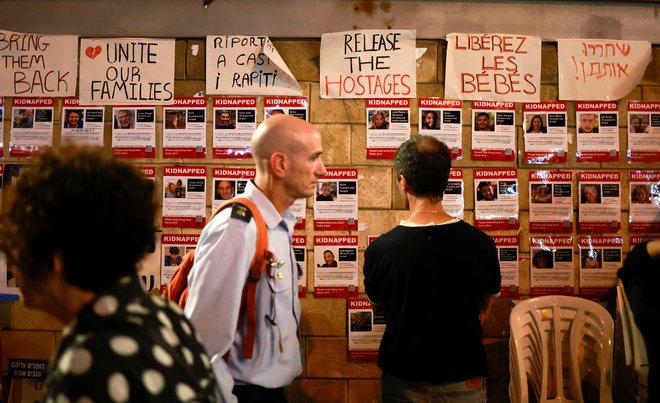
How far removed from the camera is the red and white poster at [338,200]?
3561mm

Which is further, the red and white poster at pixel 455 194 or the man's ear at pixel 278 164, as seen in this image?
the red and white poster at pixel 455 194

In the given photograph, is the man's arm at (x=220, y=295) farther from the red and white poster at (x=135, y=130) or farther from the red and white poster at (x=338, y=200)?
the red and white poster at (x=135, y=130)

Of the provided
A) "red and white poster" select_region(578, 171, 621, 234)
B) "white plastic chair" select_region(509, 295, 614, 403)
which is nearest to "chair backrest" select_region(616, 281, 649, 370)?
"white plastic chair" select_region(509, 295, 614, 403)

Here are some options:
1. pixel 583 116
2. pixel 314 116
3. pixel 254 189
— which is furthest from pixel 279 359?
pixel 583 116

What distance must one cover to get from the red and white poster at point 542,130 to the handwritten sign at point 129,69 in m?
2.32

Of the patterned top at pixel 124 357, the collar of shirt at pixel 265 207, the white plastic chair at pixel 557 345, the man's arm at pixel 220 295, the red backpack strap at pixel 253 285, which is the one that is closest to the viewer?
the patterned top at pixel 124 357

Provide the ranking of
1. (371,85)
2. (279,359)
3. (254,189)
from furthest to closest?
(371,85) < (254,189) < (279,359)

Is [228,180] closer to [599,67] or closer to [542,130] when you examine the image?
[542,130]

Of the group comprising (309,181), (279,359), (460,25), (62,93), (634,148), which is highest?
(460,25)

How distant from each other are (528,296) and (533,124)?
3.66 ft

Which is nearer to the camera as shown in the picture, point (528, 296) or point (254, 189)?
point (254, 189)

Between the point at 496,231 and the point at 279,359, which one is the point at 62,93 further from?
the point at 496,231

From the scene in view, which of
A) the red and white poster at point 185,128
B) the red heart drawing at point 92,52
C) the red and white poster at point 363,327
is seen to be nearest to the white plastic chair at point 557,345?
the red and white poster at point 363,327

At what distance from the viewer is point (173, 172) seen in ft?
11.8
